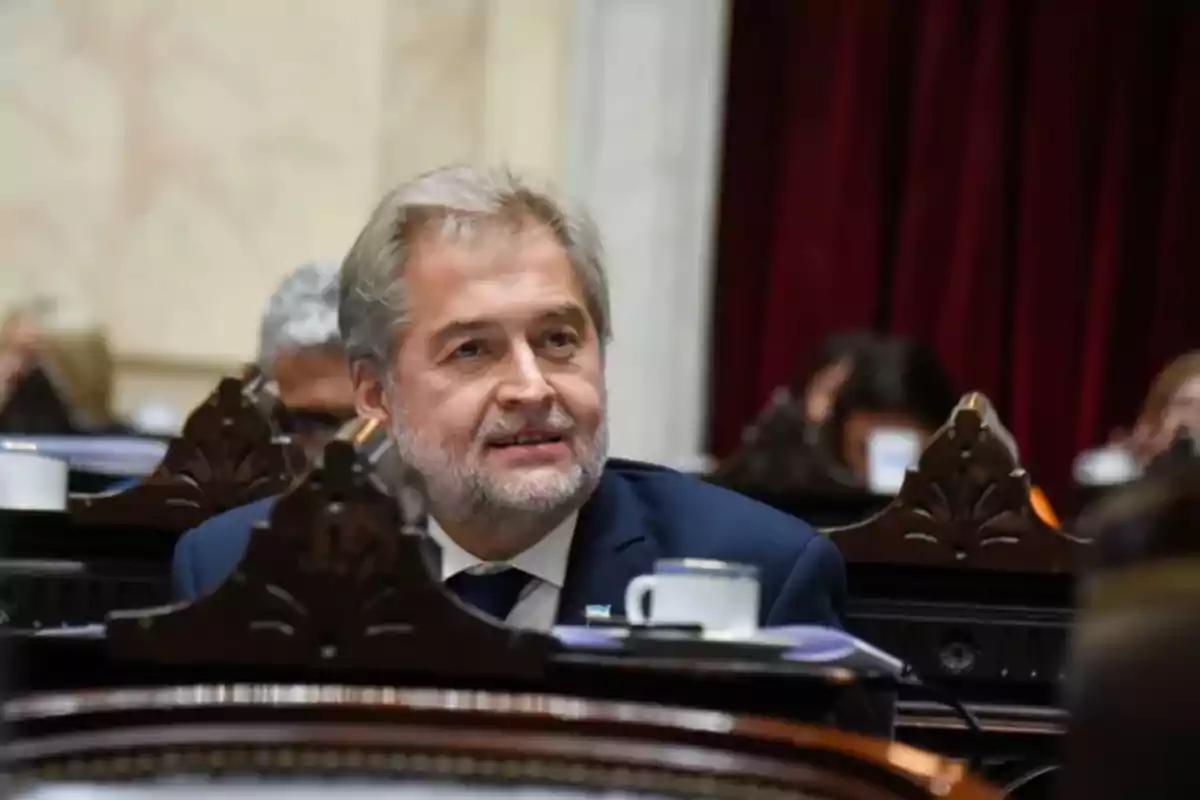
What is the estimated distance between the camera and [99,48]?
5.35 meters

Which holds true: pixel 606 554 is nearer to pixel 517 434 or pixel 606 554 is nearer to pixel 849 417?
pixel 517 434

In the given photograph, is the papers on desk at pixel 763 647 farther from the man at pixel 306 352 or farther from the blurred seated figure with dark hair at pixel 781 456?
the blurred seated figure with dark hair at pixel 781 456

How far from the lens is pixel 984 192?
6230mm

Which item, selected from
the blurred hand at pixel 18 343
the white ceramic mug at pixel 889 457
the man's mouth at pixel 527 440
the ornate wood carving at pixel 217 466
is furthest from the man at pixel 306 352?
the blurred hand at pixel 18 343

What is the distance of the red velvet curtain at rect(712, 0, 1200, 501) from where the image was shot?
6.16 metres

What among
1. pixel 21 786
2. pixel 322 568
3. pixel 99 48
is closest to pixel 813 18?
pixel 99 48

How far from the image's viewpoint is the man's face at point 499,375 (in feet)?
6.51

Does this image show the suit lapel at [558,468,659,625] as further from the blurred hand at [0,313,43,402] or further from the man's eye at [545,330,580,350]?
the blurred hand at [0,313,43,402]

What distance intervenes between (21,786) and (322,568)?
0.40 metres

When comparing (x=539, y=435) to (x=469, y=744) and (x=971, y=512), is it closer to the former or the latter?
(x=971, y=512)

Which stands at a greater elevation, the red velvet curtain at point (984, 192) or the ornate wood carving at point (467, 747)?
the red velvet curtain at point (984, 192)

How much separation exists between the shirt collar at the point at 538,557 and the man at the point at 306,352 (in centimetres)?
131

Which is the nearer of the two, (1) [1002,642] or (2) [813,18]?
(1) [1002,642]

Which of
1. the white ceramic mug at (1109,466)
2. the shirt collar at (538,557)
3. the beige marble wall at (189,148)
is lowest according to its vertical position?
the shirt collar at (538,557)
